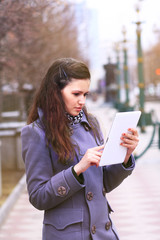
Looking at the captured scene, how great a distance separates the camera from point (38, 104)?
9.37 feet

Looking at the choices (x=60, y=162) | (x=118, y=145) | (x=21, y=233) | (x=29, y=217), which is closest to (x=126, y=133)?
(x=118, y=145)

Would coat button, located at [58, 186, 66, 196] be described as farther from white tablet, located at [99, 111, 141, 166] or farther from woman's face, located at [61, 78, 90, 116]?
woman's face, located at [61, 78, 90, 116]

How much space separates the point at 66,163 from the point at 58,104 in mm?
284

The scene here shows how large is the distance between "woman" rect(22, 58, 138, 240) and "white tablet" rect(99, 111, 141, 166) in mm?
34

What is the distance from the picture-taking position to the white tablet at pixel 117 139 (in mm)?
2598

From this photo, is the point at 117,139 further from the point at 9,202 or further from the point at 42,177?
the point at 9,202

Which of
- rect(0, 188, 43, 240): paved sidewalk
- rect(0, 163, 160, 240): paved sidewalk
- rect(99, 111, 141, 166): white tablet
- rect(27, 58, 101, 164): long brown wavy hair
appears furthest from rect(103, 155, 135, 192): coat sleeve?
rect(0, 188, 43, 240): paved sidewalk

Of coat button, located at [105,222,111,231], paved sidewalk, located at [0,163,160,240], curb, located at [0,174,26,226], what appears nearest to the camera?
coat button, located at [105,222,111,231]

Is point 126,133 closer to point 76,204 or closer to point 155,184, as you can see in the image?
point 76,204

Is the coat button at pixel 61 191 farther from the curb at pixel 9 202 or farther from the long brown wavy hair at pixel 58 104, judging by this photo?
the curb at pixel 9 202

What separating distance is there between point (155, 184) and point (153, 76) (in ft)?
222

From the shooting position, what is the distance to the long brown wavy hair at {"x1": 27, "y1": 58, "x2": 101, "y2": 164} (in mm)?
2703

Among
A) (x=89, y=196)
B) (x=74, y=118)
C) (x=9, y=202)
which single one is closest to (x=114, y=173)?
(x=89, y=196)

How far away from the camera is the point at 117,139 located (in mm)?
2656
